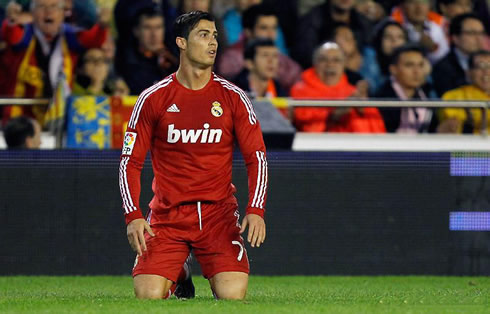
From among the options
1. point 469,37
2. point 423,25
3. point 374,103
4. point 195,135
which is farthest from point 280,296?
point 423,25

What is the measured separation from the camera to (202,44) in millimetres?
7816

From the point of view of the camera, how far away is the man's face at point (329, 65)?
12.5 meters

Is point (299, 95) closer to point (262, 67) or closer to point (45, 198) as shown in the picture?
point (262, 67)

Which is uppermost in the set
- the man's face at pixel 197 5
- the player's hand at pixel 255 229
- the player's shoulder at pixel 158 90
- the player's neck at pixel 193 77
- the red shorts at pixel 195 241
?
the man's face at pixel 197 5

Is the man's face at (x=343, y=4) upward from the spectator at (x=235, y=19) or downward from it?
upward

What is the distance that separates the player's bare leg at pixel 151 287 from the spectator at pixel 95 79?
4.80 m

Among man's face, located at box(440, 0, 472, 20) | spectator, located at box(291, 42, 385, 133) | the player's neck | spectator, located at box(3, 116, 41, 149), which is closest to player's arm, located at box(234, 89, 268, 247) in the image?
the player's neck

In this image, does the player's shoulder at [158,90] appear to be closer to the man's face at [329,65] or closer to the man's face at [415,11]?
the man's face at [329,65]

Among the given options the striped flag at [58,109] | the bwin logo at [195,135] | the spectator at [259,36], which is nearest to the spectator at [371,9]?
the spectator at [259,36]

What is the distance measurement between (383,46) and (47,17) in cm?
374

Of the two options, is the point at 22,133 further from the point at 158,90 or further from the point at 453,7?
the point at 453,7

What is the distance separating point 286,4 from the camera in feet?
44.7

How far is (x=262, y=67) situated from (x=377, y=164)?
1780mm

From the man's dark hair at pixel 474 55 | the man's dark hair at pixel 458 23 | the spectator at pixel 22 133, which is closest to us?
the spectator at pixel 22 133
